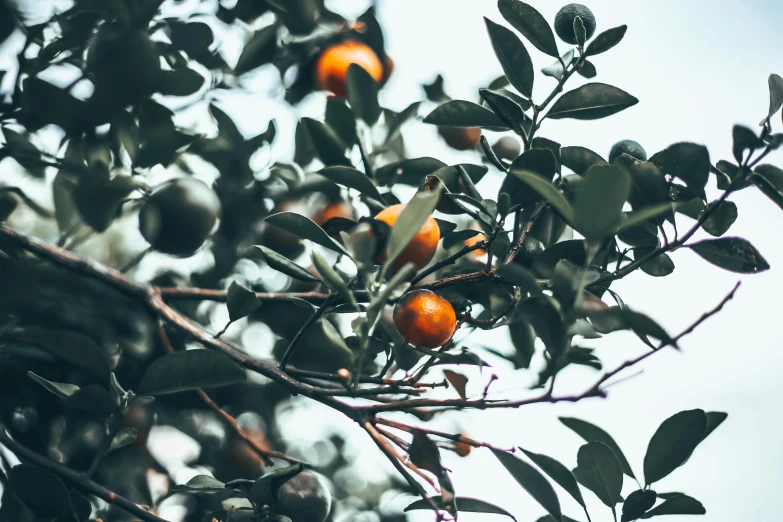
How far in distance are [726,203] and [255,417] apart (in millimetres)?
1390

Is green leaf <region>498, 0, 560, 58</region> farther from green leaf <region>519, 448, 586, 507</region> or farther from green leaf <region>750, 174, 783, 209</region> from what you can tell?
green leaf <region>519, 448, 586, 507</region>

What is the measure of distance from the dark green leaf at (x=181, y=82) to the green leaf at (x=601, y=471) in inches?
44.6

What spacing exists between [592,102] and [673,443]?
20.2 inches

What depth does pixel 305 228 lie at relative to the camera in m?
0.92

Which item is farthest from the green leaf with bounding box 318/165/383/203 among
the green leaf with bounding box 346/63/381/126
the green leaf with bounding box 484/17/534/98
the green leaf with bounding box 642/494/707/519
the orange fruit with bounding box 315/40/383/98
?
the orange fruit with bounding box 315/40/383/98

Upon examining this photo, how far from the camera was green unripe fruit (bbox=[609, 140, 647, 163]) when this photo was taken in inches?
39.3

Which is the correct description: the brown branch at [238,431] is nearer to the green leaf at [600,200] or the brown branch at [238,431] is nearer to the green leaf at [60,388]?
the green leaf at [60,388]

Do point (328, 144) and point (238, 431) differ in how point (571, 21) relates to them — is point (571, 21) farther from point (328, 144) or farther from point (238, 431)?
point (238, 431)

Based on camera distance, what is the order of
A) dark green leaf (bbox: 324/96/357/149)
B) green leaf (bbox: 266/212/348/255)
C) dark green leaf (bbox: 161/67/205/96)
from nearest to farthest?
1. green leaf (bbox: 266/212/348/255)
2. dark green leaf (bbox: 324/96/357/149)
3. dark green leaf (bbox: 161/67/205/96)

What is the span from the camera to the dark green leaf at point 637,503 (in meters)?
0.93

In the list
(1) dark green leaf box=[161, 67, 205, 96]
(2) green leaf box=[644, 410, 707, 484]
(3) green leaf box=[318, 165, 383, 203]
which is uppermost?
(3) green leaf box=[318, 165, 383, 203]

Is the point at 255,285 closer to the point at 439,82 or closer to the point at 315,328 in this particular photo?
the point at 315,328

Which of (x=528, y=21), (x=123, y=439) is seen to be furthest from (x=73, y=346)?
(x=528, y=21)

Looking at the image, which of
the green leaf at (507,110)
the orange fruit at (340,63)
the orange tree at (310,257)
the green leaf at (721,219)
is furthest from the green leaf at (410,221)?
the orange fruit at (340,63)
